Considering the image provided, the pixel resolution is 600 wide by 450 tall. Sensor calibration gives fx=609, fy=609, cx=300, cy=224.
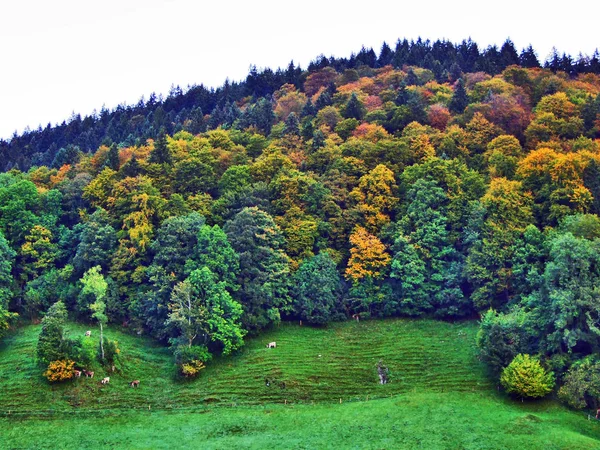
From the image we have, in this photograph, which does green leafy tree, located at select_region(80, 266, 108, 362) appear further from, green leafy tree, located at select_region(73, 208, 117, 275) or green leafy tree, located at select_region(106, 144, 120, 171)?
green leafy tree, located at select_region(106, 144, 120, 171)

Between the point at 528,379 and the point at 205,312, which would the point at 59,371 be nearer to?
the point at 205,312

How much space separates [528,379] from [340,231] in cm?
3242

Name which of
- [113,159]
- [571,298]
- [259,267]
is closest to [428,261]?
[259,267]

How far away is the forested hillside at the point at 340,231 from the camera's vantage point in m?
57.7

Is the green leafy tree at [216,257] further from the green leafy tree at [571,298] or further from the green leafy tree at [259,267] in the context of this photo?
the green leafy tree at [571,298]

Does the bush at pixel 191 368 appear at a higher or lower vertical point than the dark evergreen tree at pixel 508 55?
lower

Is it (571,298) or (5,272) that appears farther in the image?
(5,272)

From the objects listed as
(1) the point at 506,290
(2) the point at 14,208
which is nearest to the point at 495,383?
(1) the point at 506,290

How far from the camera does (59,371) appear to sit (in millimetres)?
55406

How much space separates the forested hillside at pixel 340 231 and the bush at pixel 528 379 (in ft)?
1.95

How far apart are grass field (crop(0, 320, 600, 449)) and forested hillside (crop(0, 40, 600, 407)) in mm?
2698

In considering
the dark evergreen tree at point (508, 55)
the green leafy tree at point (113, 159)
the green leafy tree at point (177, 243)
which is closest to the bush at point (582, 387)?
the green leafy tree at point (177, 243)

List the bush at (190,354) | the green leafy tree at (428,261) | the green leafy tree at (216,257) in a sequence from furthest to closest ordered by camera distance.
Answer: the green leafy tree at (428,261) < the green leafy tree at (216,257) < the bush at (190,354)

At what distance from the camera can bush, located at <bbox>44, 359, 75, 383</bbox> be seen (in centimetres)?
5509
